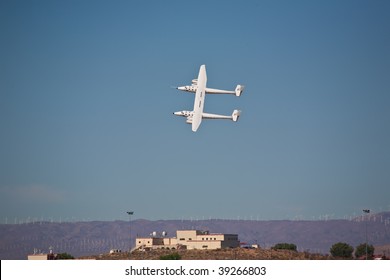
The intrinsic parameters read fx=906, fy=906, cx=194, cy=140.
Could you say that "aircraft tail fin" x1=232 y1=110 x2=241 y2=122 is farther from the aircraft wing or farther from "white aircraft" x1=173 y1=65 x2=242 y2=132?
the aircraft wing

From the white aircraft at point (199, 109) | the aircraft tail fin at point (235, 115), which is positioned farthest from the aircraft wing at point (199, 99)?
the aircraft tail fin at point (235, 115)

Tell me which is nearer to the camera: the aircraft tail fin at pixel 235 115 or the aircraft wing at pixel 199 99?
the aircraft wing at pixel 199 99

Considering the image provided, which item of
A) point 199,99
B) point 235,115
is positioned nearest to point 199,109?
point 199,99

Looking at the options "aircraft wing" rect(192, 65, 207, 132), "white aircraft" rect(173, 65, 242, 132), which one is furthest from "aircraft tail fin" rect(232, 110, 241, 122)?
"aircraft wing" rect(192, 65, 207, 132)

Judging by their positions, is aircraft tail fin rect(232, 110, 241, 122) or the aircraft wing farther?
aircraft tail fin rect(232, 110, 241, 122)

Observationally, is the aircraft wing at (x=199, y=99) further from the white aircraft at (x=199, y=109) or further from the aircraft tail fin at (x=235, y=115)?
the aircraft tail fin at (x=235, y=115)

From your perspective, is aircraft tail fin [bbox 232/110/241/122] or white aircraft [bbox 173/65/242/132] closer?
white aircraft [bbox 173/65/242/132]

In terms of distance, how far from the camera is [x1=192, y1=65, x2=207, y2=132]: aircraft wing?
500ft

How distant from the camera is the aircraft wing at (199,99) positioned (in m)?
152
